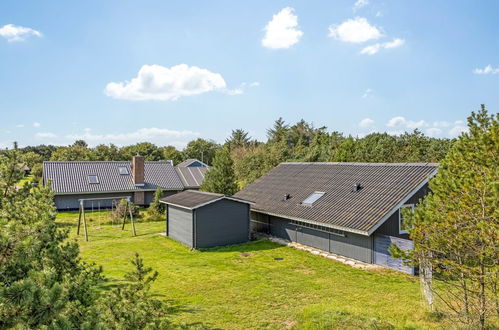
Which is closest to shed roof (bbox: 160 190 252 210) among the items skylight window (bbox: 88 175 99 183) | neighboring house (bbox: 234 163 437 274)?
neighboring house (bbox: 234 163 437 274)

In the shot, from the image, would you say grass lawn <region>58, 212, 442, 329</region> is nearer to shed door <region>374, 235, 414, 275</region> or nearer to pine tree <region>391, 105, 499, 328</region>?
shed door <region>374, 235, 414, 275</region>

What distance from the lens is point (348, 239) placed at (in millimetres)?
15875

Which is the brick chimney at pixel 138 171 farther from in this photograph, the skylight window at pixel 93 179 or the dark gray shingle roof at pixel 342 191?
the dark gray shingle roof at pixel 342 191

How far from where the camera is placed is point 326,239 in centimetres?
1686

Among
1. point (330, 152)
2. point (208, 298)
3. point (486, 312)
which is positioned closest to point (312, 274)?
point (208, 298)

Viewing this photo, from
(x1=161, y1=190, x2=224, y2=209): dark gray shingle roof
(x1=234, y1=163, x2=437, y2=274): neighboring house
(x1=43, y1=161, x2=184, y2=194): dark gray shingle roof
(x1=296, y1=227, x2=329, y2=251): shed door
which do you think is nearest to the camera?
(x1=234, y1=163, x2=437, y2=274): neighboring house

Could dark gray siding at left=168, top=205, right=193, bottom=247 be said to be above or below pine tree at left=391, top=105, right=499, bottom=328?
below

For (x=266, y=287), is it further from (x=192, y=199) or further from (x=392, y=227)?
(x=192, y=199)

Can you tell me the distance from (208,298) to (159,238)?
998 cm

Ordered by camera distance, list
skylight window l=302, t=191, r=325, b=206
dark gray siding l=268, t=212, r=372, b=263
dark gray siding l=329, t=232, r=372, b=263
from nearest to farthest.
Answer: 1. dark gray siding l=329, t=232, r=372, b=263
2. dark gray siding l=268, t=212, r=372, b=263
3. skylight window l=302, t=191, r=325, b=206

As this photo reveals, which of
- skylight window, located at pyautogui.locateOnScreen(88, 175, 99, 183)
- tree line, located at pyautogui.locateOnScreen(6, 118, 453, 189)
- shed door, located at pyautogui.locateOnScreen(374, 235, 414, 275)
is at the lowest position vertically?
shed door, located at pyautogui.locateOnScreen(374, 235, 414, 275)

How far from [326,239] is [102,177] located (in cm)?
2364

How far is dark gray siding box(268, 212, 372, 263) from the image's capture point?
15266 millimetres

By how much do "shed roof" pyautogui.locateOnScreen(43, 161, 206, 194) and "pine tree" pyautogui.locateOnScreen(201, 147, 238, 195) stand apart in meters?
10.5
